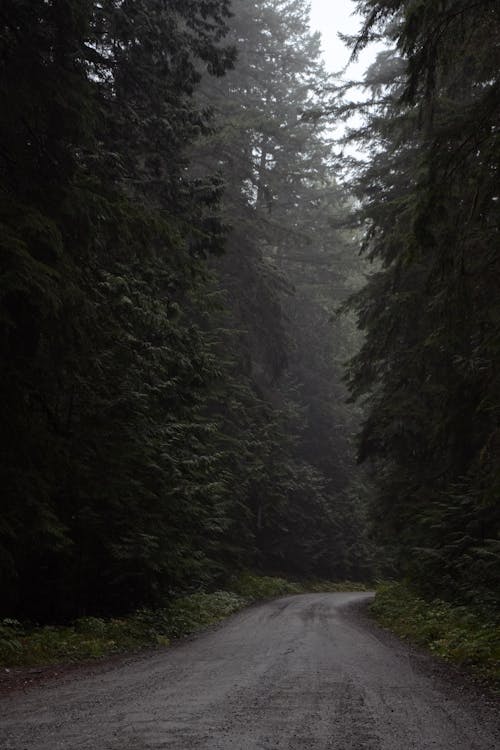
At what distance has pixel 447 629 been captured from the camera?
1046 cm

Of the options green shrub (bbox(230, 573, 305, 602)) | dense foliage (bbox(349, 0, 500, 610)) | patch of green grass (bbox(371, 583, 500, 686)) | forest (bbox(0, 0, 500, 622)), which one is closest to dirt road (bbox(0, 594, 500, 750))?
patch of green grass (bbox(371, 583, 500, 686))

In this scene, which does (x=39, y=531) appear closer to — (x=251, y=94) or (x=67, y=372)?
(x=67, y=372)

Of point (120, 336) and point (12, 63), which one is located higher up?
point (12, 63)

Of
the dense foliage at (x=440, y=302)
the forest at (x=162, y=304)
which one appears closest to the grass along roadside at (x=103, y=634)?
the forest at (x=162, y=304)


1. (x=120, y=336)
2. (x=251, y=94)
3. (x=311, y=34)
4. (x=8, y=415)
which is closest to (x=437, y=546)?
(x=120, y=336)

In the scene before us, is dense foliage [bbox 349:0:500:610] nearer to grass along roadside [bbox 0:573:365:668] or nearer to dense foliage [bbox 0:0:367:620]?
dense foliage [bbox 0:0:367:620]

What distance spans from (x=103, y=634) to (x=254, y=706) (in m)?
5.07

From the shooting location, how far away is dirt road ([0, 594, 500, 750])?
4301 mm

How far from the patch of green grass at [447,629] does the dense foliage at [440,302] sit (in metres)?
0.57

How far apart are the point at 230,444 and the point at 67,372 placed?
13309 mm

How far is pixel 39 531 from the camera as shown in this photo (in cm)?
802

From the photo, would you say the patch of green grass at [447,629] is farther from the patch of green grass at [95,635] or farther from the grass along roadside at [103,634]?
the patch of green grass at [95,635]

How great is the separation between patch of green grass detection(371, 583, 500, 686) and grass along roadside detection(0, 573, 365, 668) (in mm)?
4194

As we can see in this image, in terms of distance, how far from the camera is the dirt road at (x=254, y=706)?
430cm
